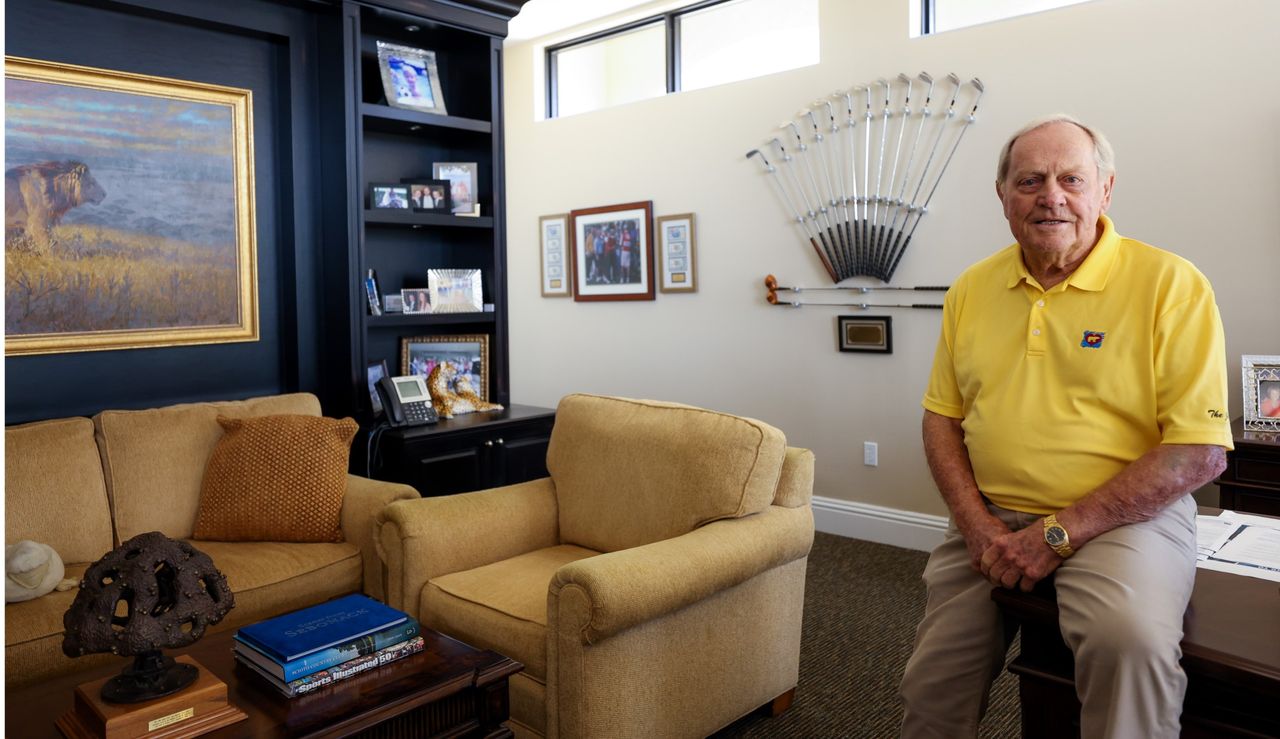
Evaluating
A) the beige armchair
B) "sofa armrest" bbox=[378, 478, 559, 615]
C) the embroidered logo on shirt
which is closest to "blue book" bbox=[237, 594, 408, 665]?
the beige armchair

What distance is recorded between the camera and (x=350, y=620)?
6.54ft

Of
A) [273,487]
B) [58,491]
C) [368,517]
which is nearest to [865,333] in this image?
[368,517]

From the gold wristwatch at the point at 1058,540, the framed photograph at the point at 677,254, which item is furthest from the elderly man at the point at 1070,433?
the framed photograph at the point at 677,254

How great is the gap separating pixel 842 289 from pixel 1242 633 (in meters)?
3.28

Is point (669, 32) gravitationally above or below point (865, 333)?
above

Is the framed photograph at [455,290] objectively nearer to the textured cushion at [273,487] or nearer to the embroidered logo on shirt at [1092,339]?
the textured cushion at [273,487]

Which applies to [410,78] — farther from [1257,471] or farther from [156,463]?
[1257,471]

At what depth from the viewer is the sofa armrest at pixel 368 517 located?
2914 millimetres

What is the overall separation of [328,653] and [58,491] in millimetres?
1500

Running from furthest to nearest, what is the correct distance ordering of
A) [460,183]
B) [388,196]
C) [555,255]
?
[555,255] < [460,183] < [388,196]

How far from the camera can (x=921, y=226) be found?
4.32 m

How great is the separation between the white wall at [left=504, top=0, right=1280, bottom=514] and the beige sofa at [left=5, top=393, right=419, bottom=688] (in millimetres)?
2487

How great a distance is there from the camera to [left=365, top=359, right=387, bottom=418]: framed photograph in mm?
3936

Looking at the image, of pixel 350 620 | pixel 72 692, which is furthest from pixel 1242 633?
pixel 72 692
